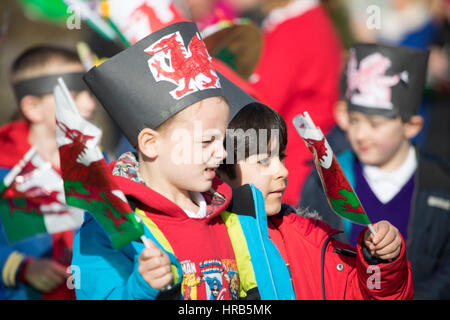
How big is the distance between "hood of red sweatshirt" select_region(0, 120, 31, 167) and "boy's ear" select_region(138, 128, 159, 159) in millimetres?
1491

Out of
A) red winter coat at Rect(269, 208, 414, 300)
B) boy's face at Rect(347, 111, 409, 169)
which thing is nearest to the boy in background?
red winter coat at Rect(269, 208, 414, 300)

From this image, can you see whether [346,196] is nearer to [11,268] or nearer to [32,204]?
[32,204]

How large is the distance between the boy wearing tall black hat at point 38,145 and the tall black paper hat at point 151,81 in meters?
1.24

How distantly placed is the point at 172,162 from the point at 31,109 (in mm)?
1712

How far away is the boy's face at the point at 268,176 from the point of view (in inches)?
93.0

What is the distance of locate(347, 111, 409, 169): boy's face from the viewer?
3.35m

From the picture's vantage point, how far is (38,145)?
135 inches

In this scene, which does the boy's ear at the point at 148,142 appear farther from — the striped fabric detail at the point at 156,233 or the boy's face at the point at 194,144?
the striped fabric detail at the point at 156,233

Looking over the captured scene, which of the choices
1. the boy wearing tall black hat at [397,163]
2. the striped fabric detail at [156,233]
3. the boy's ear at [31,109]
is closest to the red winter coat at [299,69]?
the boy wearing tall black hat at [397,163]

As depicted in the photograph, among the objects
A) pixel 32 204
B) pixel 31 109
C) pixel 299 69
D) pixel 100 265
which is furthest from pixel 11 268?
pixel 299 69
